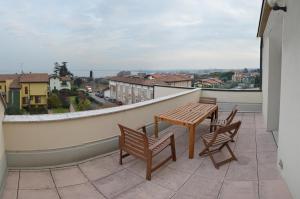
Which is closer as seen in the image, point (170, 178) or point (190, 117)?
point (170, 178)

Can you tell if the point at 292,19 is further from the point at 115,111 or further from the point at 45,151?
the point at 45,151

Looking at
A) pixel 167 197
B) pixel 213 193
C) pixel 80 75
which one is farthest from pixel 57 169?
pixel 80 75

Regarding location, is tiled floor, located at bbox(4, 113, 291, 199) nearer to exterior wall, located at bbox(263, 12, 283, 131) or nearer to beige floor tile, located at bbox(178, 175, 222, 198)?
beige floor tile, located at bbox(178, 175, 222, 198)

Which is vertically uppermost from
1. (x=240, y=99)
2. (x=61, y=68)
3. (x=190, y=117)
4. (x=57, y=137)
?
(x=61, y=68)

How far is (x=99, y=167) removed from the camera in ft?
13.2

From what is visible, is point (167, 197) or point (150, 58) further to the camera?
point (150, 58)

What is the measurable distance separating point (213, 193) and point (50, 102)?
3193 centimetres

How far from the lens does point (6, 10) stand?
17000mm

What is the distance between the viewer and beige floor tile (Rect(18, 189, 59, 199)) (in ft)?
10.2

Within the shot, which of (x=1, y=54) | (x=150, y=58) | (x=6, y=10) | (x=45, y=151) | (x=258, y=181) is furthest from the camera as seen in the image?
(x=150, y=58)

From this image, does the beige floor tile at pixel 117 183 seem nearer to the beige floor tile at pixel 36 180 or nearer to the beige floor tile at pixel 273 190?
the beige floor tile at pixel 36 180

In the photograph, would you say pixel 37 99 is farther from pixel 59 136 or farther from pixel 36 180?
pixel 36 180

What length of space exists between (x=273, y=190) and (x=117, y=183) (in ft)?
7.05

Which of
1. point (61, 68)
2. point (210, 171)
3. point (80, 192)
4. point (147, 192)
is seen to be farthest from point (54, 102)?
point (61, 68)
